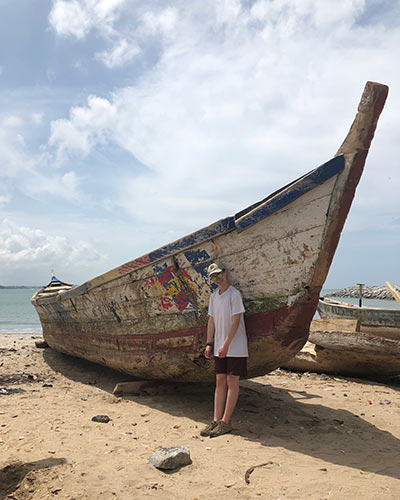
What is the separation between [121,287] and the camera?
578 cm

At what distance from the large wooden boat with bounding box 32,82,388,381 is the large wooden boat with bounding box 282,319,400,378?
2.67 metres

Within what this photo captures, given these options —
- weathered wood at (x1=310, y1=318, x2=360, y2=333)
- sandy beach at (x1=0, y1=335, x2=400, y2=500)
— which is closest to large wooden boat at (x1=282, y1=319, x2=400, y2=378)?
weathered wood at (x1=310, y1=318, x2=360, y2=333)

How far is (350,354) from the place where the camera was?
6746 millimetres

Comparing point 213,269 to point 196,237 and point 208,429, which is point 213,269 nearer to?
point 196,237

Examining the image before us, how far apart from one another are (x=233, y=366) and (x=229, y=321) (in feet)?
1.53

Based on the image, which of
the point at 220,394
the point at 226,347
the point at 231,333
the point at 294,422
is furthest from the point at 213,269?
the point at 294,422

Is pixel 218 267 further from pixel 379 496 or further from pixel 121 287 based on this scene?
pixel 379 496

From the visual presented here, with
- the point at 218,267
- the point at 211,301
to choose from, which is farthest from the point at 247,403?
the point at 218,267

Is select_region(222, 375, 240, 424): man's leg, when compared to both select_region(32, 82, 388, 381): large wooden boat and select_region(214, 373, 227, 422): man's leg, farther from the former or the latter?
select_region(32, 82, 388, 381): large wooden boat

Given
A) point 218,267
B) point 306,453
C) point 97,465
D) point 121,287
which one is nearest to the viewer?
point 97,465

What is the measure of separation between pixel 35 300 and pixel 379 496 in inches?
340

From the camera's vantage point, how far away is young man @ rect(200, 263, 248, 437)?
159 inches

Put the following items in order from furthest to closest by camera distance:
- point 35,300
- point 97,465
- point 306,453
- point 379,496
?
point 35,300 < point 306,453 < point 97,465 < point 379,496

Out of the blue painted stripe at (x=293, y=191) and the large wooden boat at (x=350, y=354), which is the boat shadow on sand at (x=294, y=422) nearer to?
the large wooden boat at (x=350, y=354)
